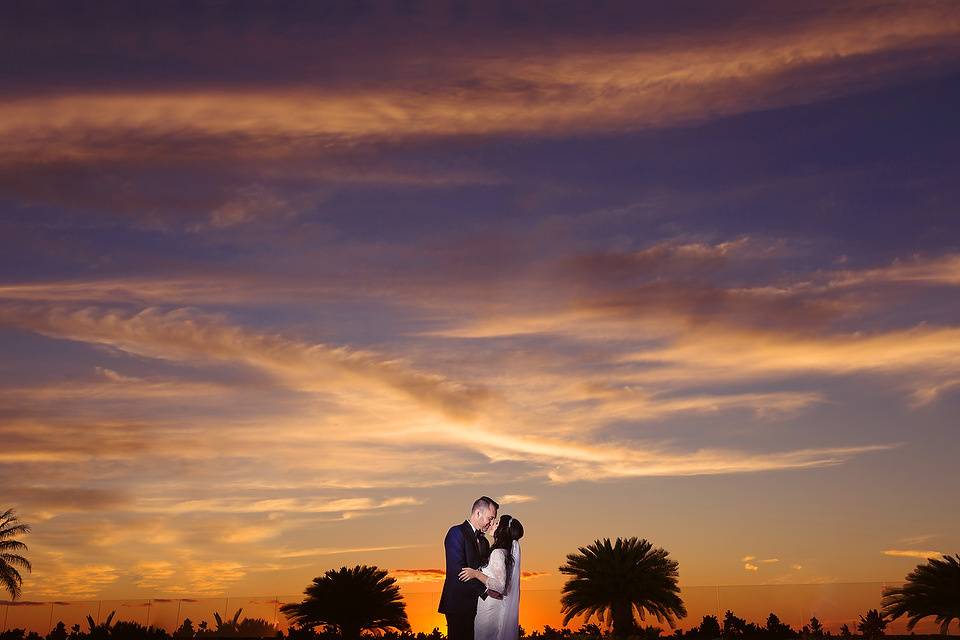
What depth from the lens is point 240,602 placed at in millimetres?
40906

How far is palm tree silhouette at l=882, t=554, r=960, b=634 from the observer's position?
3375 cm

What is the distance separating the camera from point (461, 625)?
588 inches

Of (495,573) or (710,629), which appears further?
(710,629)

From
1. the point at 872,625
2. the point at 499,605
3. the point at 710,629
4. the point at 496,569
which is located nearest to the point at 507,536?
the point at 496,569

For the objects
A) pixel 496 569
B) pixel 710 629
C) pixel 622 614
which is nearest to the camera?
pixel 496 569

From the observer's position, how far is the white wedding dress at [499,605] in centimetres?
1484

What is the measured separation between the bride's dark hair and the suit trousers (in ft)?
1.99

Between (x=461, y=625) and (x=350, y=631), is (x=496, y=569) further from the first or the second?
(x=350, y=631)

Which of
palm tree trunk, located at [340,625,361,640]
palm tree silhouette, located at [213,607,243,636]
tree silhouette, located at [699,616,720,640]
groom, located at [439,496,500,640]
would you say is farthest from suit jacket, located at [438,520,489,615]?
palm tree silhouette, located at [213,607,243,636]

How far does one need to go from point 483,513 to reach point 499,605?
1445 mm

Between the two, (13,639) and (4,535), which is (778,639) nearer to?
(13,639)

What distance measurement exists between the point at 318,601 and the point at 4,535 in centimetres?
4982

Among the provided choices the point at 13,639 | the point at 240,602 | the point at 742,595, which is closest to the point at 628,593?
the point at 742,595

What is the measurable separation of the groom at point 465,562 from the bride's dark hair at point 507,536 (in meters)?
0.16
